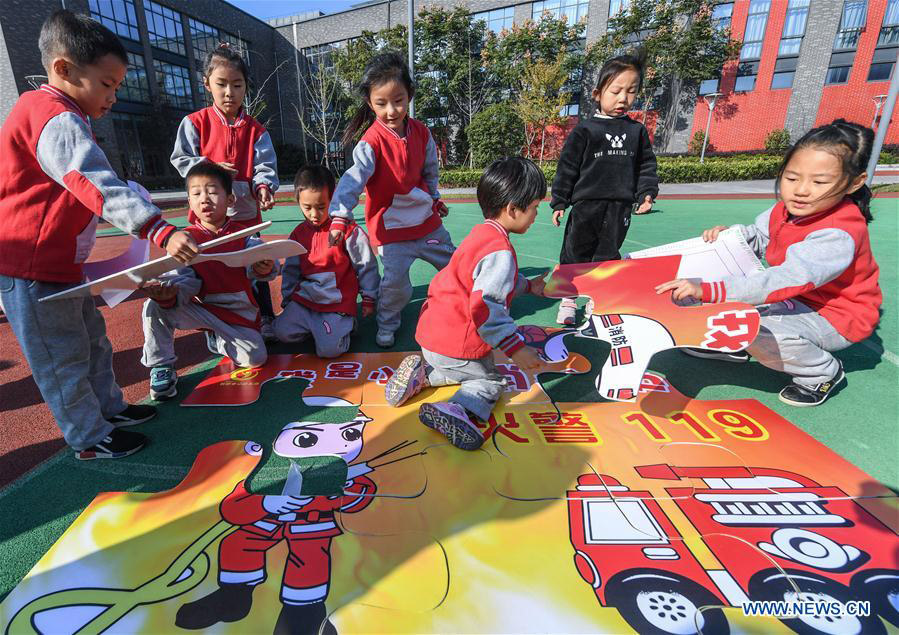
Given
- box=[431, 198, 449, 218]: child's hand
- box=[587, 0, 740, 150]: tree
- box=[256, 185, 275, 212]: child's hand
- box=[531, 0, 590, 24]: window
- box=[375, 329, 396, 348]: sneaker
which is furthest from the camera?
box=[531, 0, 590, 24]: window

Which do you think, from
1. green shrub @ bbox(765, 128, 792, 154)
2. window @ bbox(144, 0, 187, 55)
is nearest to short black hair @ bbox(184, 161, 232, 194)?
window @ bbox(144, 0, 187, 55)

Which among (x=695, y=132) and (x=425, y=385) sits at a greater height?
(x=695, y=132)

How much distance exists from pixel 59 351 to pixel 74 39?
1.18m

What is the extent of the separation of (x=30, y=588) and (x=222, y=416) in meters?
1.03

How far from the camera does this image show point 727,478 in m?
1.83

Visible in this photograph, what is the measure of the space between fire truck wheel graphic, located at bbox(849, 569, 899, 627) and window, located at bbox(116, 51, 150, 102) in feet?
88.3

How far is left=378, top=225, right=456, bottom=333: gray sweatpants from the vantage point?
10.8ft

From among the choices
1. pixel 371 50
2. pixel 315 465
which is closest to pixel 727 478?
pixel 315 465

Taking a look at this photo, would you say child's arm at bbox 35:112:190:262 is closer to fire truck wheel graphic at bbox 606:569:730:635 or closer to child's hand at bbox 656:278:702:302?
fire truck wheel graphic at bbox 606:569:730:635

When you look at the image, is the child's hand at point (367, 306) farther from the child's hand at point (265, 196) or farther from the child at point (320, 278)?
the child's hand at point (265, 196)

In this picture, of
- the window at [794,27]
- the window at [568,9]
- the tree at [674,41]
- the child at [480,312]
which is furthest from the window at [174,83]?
the window at [794,27]

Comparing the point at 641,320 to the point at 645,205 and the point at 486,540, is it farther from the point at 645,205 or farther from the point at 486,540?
the point at 645,205

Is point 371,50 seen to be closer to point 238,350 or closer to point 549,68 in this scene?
point 549,68

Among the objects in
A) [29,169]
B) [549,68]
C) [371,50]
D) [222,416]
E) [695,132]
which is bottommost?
[222,416]
